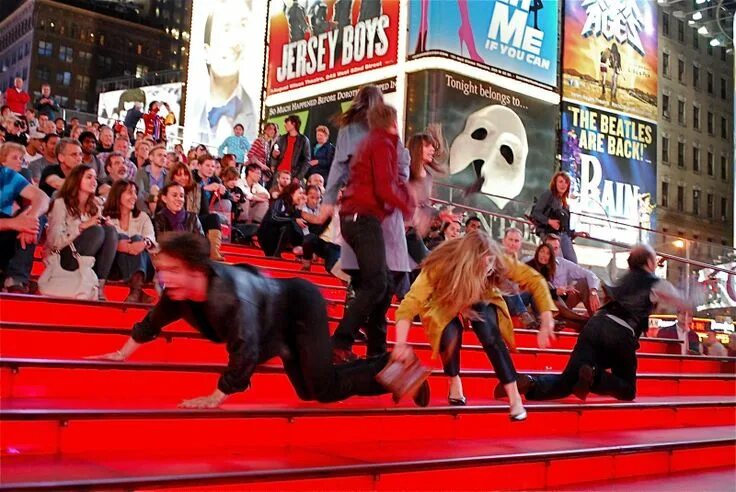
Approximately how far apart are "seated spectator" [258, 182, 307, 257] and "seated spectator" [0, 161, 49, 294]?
4178mm

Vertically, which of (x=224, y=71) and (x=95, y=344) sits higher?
(x=224, y=71)

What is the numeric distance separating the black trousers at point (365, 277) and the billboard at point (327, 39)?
18.3 meters


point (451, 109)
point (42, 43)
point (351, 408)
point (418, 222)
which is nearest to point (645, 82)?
point (451, 109)

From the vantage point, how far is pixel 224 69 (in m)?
28.5

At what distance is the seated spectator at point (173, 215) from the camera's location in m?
7.08

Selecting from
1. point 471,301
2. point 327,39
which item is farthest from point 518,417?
point 327,39

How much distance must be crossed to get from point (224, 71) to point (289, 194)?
1957cm

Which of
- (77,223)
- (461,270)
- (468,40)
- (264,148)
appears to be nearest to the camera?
(461,270)

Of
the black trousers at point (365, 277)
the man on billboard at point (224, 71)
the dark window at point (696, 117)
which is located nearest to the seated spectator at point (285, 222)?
the black trousers at point (365, 277)

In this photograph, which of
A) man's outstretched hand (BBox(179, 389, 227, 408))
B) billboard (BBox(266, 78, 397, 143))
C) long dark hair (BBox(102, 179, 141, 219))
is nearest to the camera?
man's outstretched hand (BBox(179, 389, 227, 408))

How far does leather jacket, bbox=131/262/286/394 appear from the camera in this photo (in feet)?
12.9

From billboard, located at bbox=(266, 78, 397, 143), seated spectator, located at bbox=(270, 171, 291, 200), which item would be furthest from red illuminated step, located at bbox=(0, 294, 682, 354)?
billboard, located at bbox=(266, 78, 397, 143)

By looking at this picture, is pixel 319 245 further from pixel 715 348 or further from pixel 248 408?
pixel 715 348

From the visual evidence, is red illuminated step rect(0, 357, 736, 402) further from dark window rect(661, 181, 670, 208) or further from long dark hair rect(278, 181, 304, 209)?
dark window rect(661, 181, 670, 208)
